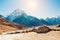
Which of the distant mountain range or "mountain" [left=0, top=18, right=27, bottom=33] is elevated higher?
the distant mountain range

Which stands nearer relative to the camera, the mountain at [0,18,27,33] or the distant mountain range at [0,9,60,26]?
the mountain at [0,18,27,33]

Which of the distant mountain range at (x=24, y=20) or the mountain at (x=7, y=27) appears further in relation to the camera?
the distant mountain range at (x=24, y=20)

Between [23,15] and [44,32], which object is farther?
[23,15]

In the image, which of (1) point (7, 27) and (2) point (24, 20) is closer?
(1) point (7, 27)

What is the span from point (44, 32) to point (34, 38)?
2850 mm

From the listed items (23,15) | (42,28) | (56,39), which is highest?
(23,15)

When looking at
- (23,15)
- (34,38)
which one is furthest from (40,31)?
(23,15)

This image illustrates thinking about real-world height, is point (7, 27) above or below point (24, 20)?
below

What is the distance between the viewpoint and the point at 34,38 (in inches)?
500

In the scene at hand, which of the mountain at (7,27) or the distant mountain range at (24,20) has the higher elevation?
the distant mountain range at (24,20)

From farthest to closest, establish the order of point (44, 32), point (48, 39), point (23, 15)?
point (23, 15), point (44, 32), point (48, 39)

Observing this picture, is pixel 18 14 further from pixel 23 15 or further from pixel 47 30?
pixel 47 30

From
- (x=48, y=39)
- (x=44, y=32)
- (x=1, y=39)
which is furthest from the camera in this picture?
(x=44, y=32)

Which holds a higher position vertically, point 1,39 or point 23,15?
point 23,15
